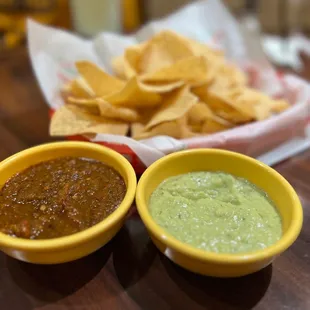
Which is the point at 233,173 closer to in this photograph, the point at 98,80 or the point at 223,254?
the point at 223,254

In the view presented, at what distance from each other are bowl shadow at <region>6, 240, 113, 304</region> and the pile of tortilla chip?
0.46 m

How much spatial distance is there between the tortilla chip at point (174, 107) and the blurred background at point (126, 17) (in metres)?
0.86

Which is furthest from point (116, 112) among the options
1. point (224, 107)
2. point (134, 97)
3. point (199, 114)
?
point (224, 107)

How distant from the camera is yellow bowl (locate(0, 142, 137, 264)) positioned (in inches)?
33.5

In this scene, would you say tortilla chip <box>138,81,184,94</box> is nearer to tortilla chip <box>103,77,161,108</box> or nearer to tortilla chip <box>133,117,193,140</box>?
tortilla chip <box>103,77,161,108</box>

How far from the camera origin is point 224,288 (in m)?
0.91

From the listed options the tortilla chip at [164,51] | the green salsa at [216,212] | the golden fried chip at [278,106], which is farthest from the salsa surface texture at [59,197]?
the golden fried chip at [278,106]

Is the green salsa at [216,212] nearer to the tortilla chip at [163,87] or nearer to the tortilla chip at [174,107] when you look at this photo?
the tortilla chip at [174,107]

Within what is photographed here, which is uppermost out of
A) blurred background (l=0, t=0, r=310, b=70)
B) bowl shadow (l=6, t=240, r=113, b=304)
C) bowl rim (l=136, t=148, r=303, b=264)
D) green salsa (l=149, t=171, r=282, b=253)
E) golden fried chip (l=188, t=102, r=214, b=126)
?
bowl rim (l=136, t=148, r=303, b=264)

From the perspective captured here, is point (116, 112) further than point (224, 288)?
Yes

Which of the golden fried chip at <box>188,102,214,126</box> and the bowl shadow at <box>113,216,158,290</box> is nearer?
the bowl shadow at <box>113,216,158,290</box>

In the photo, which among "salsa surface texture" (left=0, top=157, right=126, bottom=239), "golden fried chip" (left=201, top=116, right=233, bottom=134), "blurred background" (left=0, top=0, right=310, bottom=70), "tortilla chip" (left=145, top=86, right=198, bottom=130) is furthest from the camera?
"blurred background" (left=0, top=0, right=310, bottom=70)

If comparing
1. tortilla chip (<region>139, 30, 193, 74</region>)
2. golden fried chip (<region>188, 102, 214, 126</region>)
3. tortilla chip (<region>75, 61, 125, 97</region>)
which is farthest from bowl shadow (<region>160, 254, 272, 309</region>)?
tortilla chip (<region>139, 30, 193, 74</region>)

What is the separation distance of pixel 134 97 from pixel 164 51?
351mm
